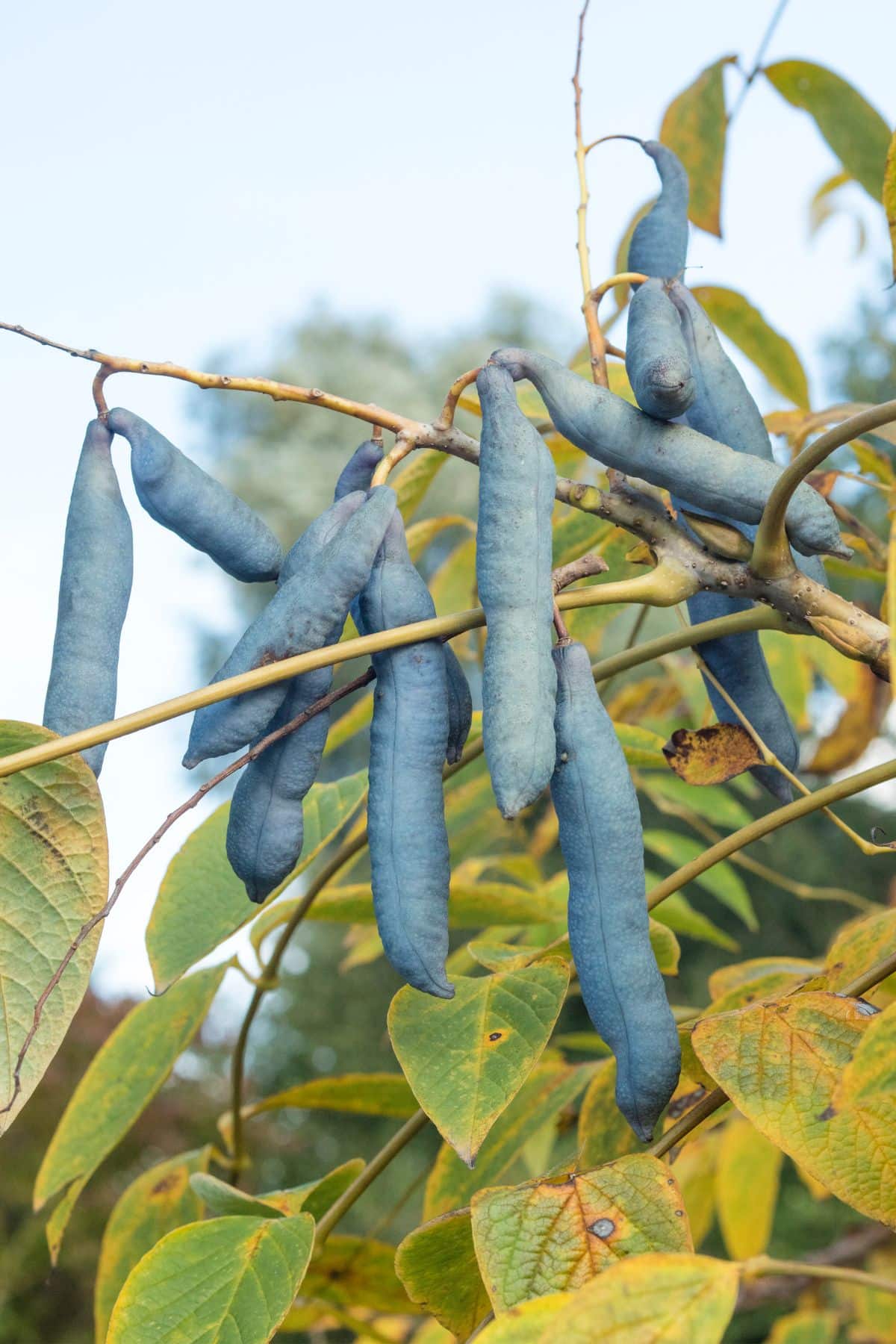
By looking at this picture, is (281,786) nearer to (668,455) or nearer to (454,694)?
(454,694)

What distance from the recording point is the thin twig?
601mm

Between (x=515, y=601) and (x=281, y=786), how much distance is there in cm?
17

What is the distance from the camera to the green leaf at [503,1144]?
2.98 ft

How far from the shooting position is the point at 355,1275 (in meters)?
1.10

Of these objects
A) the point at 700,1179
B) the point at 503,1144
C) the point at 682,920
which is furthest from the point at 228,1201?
the point at 700,1179

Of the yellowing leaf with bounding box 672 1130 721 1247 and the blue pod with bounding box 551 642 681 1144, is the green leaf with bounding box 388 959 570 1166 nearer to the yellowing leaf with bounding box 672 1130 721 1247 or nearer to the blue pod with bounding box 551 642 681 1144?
the blue pod with bounding box 551 642 681 1144

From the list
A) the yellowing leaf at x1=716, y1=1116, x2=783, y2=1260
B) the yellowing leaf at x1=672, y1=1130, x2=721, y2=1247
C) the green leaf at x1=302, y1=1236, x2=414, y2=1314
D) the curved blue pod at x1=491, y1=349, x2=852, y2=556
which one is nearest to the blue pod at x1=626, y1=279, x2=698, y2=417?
the curved blue pod at x1=491, y1=349, x2=852, y2=556

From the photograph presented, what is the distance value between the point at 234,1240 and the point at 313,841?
35 cm

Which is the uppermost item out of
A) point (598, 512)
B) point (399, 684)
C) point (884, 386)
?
point (884, 386)

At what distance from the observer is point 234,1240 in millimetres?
672

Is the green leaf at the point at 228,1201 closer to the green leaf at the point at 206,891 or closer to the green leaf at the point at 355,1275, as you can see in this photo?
the green leaf at the point at 206,891

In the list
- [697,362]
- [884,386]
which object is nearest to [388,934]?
[697,362]

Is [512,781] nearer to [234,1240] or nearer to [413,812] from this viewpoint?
[413,812]

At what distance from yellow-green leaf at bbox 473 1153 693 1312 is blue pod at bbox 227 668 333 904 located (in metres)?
0.20
